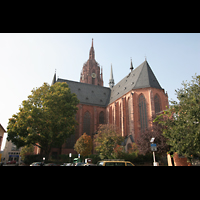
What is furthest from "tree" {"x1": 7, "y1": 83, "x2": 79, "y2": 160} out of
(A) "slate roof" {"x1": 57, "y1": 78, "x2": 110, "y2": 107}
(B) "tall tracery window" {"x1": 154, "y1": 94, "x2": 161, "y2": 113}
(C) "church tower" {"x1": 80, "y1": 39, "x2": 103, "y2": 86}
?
(C) "church tower" {"x1": 80, "y1": 39, "x2": 103, "y2": 86}

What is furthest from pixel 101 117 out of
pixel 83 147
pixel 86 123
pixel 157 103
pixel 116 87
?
pixel 157 103

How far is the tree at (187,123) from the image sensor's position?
13.4 metres

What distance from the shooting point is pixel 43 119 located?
90.9 feet

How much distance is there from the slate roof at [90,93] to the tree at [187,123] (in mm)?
35183

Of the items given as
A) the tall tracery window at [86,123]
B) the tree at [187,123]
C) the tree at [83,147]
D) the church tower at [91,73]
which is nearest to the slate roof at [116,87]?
the tall tracery window at [86,123]

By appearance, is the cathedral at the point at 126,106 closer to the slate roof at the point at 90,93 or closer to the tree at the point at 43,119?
the slate roof at the point at 90,93

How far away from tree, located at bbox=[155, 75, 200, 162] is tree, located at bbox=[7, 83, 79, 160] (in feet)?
59.6

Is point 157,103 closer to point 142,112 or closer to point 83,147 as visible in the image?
point 142,112

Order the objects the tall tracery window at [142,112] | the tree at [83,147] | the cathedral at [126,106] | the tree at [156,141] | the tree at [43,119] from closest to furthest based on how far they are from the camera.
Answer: the tree at [156,141], the tree at [43,119], the tree at [83,147], the tall tracery window at [142,112], the cathedral at [126,106]

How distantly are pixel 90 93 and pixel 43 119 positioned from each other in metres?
26.7
